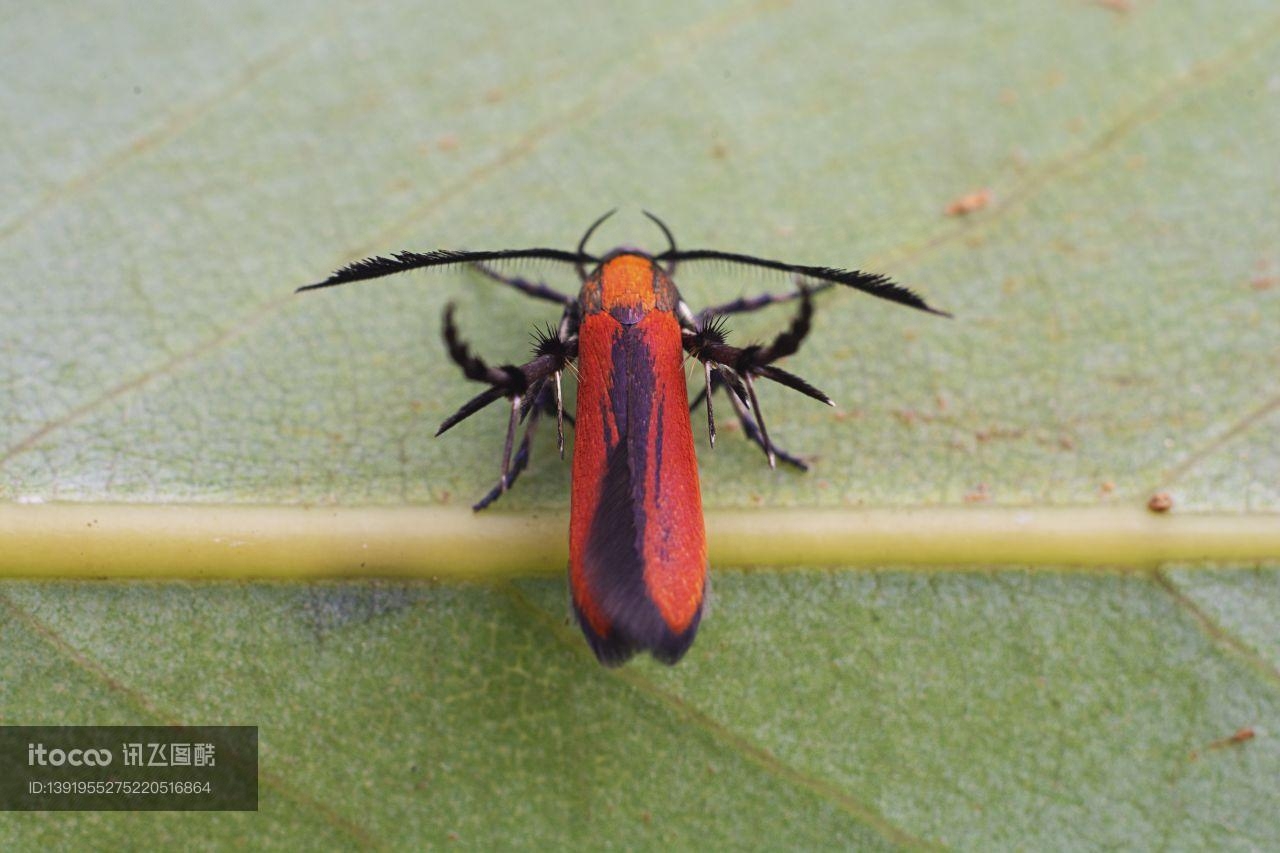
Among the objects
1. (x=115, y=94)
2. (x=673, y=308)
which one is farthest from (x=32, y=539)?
(x=673, y=308)

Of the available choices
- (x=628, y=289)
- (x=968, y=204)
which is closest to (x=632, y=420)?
(x=628, y=289)

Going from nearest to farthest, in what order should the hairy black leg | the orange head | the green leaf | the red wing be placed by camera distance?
the red wing → the orange head → the green leaf → the hairy black leg

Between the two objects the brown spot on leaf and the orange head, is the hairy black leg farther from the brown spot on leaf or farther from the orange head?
the brown spot on leaf

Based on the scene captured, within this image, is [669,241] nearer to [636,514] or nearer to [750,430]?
[750,430]

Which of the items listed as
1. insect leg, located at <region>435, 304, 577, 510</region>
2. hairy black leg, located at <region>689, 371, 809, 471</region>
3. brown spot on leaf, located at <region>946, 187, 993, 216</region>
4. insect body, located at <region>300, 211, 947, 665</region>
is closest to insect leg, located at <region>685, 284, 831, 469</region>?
insect body, located at <region>300, 211, 947, 665</region>

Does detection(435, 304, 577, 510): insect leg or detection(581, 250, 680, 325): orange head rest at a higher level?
detection(581, 250, 680, 325): orange head

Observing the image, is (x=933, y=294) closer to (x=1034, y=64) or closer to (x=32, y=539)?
(x=1034, y=64)
